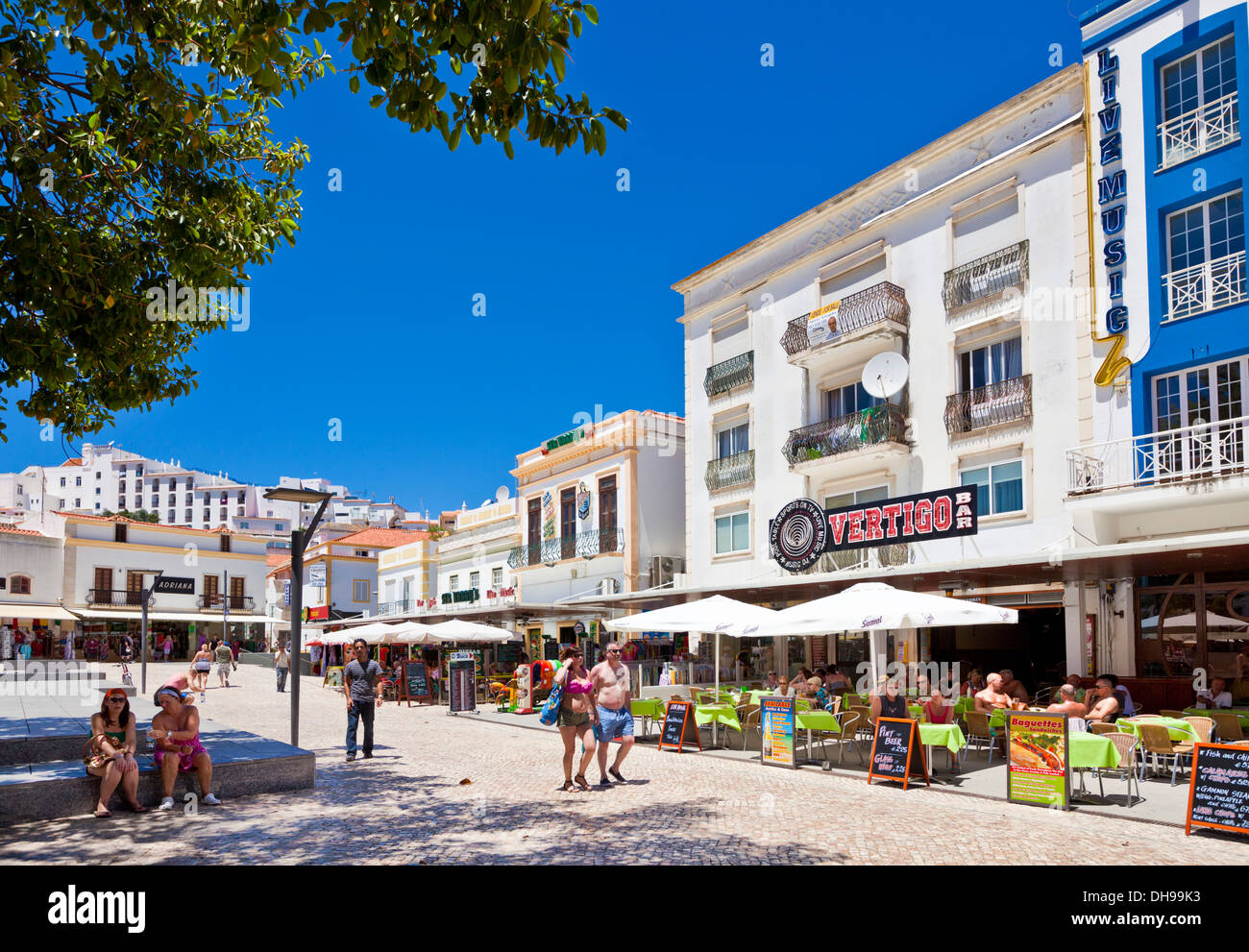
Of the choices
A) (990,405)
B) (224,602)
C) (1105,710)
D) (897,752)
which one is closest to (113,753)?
(897,752)

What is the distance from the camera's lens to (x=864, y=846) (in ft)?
26.6

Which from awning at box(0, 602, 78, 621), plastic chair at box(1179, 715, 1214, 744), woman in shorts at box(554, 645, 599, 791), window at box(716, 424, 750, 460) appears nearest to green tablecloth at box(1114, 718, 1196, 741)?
plastic chair at box(1179, 715, 1214, 744)

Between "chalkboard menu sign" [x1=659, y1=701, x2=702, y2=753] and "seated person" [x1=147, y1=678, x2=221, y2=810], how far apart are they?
24.2 ft

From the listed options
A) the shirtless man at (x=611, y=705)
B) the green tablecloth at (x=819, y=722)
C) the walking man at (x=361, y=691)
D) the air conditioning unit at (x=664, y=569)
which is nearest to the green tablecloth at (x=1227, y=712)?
the green tablecloth at (x=819, y=722)

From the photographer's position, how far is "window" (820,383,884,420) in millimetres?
23484

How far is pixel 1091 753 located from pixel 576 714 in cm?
557

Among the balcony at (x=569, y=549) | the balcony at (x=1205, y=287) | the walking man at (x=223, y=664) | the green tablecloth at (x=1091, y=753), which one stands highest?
the balcony at (x=1205, y=287)

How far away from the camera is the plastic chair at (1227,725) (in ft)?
39.1

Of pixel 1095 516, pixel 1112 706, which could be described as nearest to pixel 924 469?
pixel 1095 516

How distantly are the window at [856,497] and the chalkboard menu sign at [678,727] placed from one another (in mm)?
8579

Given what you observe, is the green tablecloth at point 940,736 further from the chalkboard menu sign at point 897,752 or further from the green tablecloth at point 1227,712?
the green tablecloth at point 1227,712

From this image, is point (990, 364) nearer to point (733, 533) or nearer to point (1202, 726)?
point (733, 533)
